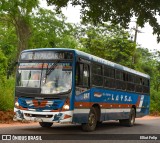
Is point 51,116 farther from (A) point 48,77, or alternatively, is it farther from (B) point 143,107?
(B) point 143,107

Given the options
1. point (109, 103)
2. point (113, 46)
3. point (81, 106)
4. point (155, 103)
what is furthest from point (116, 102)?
point (155, 103)

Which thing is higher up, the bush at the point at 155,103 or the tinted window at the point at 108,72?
the tinted window at the point at 108,72

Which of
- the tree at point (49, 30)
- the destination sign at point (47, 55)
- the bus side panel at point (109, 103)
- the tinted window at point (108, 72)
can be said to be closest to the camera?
the destination sign at point (47, 55)

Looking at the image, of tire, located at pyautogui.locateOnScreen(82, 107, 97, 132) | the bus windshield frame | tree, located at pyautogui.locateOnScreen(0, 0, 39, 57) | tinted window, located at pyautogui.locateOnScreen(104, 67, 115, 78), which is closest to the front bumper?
the bus windshield frame

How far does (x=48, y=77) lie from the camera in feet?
44.2

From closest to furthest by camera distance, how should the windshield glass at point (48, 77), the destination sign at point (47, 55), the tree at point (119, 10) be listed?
the tree at point (119, 10) < the windshield glass at point (48, 77) < the destination sign at point (47, 55)

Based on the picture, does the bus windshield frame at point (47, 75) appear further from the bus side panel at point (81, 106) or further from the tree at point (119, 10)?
the tree at point (119, 10)

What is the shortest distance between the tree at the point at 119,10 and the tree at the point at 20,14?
14771 millimetres

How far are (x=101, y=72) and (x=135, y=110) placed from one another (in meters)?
6.07

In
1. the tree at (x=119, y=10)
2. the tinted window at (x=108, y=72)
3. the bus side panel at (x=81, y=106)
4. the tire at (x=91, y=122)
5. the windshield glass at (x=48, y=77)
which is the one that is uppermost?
the tree at (x=119, y=10)

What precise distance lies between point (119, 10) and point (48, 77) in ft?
11.5

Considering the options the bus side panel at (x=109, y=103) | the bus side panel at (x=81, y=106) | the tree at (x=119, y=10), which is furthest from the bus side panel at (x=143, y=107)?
the tree at (x=119, y=10)

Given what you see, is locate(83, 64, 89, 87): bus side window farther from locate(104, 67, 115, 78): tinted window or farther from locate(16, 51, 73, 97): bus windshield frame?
locate(104, 67, 115, 78): tinted window

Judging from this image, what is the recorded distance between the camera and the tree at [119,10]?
11.5 m
